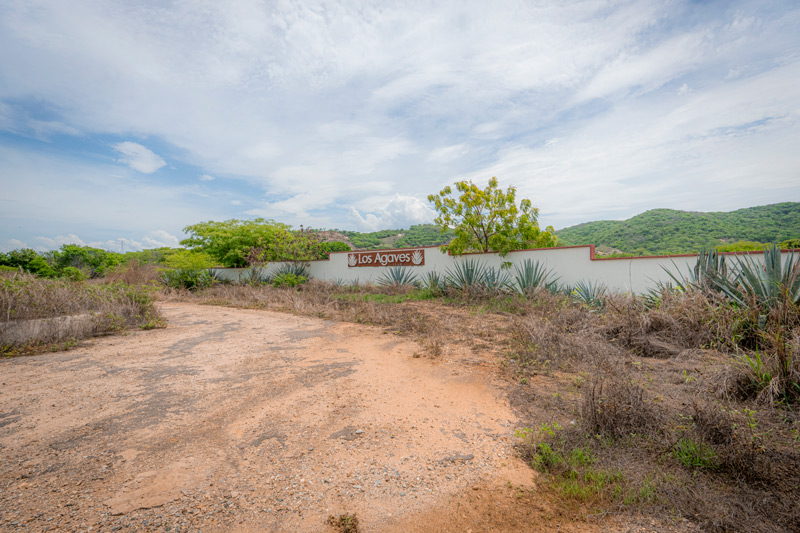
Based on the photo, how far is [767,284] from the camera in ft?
17.6

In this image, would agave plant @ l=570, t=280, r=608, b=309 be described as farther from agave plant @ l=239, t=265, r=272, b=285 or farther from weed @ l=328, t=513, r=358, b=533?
agave plant @ l=239, t=265, r=272, b=285

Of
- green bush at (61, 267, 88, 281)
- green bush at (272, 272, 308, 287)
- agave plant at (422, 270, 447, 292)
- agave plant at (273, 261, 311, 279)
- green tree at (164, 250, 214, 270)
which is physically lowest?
agave plant at (422, 270, 447, 292)

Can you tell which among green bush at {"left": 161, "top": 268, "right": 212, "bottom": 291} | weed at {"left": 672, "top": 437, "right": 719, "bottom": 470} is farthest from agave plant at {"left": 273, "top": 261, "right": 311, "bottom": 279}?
weed at {"left": 672, "top": 437, "right": 719, "bottom": 470}

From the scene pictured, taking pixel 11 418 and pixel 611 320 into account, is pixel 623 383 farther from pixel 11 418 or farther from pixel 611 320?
pixel 11 418

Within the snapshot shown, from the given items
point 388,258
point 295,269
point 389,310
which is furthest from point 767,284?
point 295,269

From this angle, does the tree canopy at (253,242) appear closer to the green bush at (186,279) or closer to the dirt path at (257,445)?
the green bush at (186,279)

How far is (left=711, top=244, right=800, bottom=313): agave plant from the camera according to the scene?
505cm

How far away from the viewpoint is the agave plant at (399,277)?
49.1 feet

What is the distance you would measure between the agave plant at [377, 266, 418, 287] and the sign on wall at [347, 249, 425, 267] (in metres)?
0.41

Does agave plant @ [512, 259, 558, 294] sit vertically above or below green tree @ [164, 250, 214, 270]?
below

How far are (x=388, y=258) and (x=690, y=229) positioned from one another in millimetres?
30180

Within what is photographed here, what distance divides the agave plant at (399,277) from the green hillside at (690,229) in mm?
18657

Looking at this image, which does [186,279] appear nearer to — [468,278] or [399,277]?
[399,277]

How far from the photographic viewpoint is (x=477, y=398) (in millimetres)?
4273
